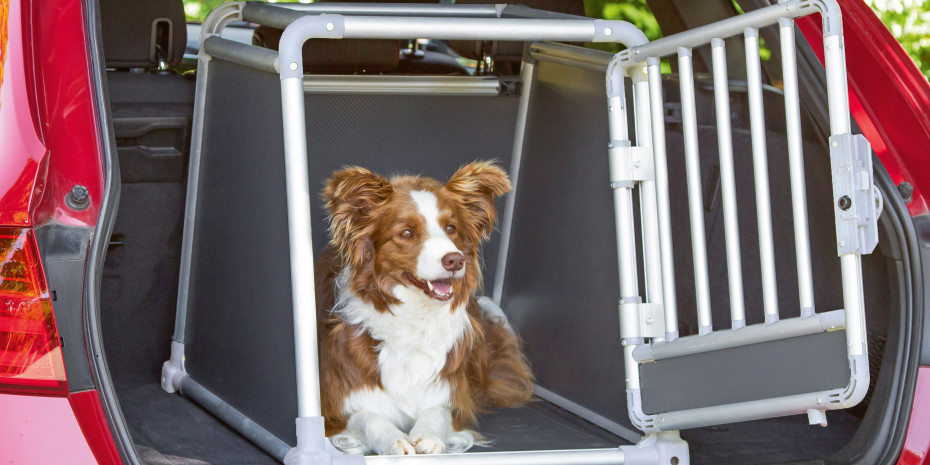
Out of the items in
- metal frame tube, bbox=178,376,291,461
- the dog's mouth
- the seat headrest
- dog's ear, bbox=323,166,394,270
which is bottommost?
metal frame tube, bbox=178,376,291,461

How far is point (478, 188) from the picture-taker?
3.60 metres

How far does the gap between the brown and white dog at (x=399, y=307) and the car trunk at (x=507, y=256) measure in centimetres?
24

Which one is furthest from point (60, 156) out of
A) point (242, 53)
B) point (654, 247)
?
point (654, 247)

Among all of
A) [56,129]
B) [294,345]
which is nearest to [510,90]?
[294,345]

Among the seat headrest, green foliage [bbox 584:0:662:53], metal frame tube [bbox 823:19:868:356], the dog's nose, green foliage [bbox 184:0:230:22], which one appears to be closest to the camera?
metal frame tube [bbox 823:19:868:356]

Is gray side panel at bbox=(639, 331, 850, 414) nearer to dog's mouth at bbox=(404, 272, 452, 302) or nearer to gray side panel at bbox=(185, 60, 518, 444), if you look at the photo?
dog's mouth at bbox=(404, 272, 452, 302)

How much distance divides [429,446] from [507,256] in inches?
48.0

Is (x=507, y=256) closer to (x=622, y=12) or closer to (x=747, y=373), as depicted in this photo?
(x=747, y=373)

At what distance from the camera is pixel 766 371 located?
252 cm

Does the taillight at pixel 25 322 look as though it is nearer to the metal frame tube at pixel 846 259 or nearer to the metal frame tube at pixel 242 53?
the metal frame tube at pixel 242 53

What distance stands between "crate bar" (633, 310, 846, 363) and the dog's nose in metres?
0.65

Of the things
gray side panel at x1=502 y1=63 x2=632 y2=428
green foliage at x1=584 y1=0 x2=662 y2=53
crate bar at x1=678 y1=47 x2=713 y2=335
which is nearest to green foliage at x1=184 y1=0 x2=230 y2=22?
green foliage at x1=584 y1=0 x2=662 y2=53

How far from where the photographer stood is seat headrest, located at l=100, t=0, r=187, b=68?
12.1 feet

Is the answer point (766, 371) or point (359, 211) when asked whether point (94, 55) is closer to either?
point (359, 211)
